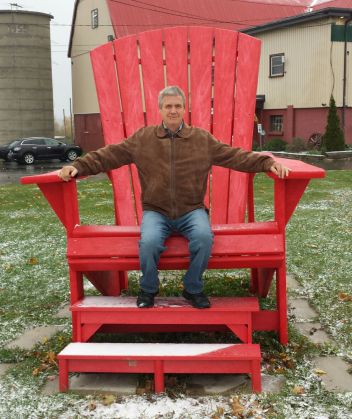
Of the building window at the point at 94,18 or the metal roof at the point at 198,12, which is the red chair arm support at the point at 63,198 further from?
the building window at the point at 94,18

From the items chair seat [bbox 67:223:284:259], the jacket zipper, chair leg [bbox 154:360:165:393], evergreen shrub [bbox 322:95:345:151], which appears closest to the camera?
chair leg [bbox 154:360:165:393]

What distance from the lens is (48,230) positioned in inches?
270

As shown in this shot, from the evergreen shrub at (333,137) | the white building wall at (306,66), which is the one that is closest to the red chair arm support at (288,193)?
the evergreen shrub at (333,137)

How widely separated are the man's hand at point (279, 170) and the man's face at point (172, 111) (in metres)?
0.59

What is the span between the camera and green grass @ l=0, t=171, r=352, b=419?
263cm

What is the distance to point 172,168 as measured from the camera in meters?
3.13

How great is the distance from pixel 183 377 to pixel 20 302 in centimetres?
178

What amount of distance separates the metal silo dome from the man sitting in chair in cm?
2933

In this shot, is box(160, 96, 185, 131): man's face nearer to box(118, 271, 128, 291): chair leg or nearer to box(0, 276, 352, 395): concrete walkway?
box(0, 276, 352, 395): concrete walkway

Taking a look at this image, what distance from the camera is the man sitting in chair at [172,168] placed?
299 centimetres

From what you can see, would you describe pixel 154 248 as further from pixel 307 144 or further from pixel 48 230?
pixel 307 144

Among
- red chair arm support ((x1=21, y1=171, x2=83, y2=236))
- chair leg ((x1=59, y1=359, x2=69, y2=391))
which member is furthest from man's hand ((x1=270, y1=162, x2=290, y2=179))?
chair leg ((x1=59, y1=359, x2=69, y2=391))

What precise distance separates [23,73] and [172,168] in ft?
97.9

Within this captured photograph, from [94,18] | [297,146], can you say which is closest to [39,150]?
[94,18]
